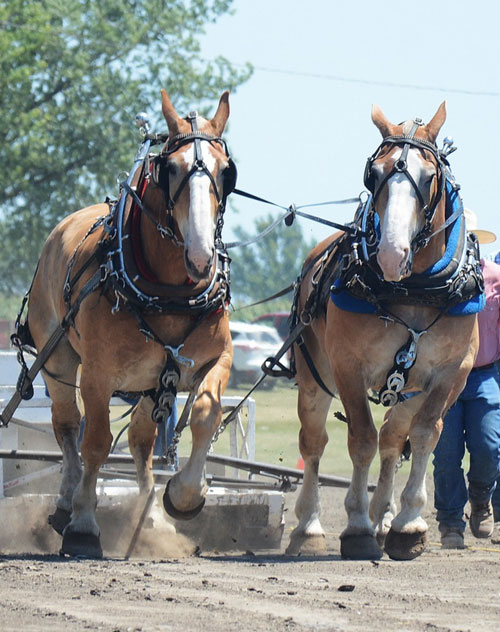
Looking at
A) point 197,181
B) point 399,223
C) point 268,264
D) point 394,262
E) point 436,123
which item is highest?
point 268,264

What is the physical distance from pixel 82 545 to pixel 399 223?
2375mm

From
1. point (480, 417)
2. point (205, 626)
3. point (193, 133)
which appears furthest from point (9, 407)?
point (205, 626)

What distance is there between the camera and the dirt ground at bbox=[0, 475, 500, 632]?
15.0 feet

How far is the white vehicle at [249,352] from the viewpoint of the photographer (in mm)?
29781

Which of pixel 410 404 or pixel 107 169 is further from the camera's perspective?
pixel 107 169

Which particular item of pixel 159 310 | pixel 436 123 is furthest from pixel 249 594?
pixel 436 123

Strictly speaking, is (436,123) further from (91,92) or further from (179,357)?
(91,92)

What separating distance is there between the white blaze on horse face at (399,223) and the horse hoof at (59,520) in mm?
2447

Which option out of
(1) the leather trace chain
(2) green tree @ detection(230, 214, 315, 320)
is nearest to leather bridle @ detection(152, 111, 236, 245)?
(1) the leather trace chain

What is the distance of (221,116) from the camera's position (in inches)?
259

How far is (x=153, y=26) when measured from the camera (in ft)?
106

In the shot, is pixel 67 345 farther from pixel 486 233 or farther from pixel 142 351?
pixel 486 233

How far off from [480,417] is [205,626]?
3832 millimetres

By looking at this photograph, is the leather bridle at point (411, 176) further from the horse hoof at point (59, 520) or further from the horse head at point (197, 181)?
the horse hoof at point (59, 520)
